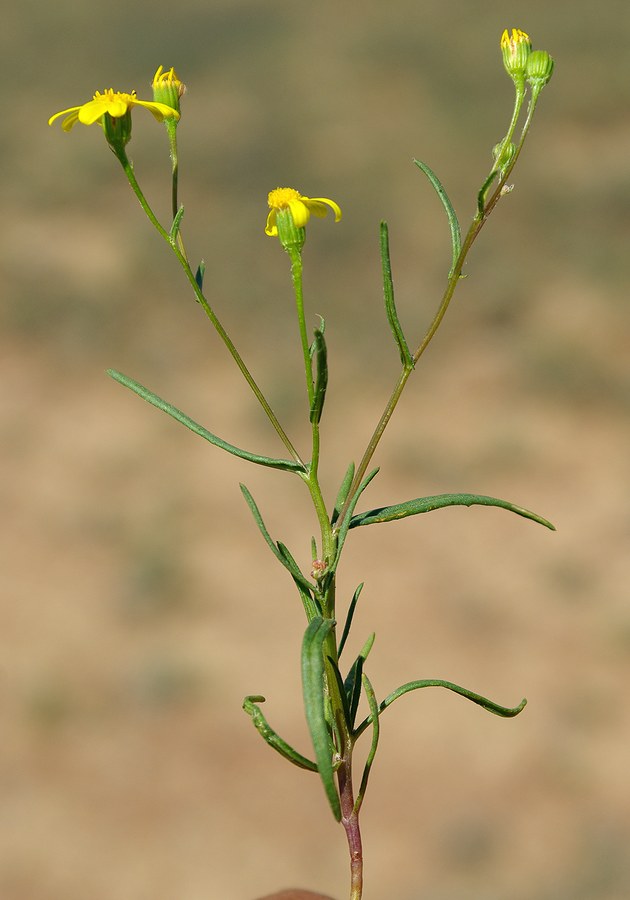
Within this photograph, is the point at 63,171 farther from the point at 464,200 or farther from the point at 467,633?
the point at 467,633

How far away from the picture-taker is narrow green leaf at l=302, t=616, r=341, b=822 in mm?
1504

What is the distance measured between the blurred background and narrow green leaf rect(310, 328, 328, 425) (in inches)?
210

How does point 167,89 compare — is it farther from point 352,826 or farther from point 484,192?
point 352,826

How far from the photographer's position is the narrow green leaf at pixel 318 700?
1504 millimetres

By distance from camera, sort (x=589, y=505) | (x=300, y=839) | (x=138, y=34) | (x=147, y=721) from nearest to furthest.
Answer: (x=300, y=839)
(x=147, y=721)
(x=589, y=505)
(x=138, y=34)

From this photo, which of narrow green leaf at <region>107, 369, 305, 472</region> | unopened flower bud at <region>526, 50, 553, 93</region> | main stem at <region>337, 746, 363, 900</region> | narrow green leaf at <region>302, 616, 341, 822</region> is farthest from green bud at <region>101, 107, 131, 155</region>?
main stem at <region>337, 746, 363, 900</region>

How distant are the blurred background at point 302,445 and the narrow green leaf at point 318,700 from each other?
528 cm

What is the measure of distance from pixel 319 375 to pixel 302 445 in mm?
7111

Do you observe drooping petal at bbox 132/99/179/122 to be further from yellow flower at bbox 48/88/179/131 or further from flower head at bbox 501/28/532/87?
flower head at bbox 501/28/532/87

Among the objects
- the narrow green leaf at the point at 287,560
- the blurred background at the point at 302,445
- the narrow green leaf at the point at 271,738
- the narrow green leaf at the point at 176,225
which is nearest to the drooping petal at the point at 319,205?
the narrow green leaf at the point at 176,225

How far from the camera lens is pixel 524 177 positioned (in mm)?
10109

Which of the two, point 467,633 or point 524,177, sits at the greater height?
point 524,177

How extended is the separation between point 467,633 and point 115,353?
417 centimetres

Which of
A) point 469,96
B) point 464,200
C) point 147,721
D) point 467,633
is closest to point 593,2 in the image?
point 469,96
